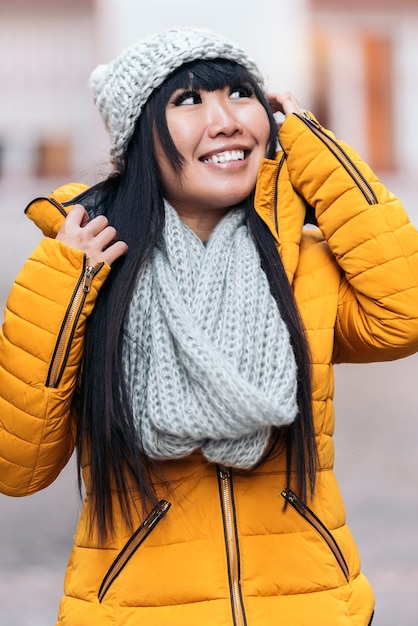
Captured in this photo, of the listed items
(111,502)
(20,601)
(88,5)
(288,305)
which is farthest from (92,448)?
(88,5)

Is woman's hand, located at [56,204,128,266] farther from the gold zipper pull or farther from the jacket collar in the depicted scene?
the jacket collar

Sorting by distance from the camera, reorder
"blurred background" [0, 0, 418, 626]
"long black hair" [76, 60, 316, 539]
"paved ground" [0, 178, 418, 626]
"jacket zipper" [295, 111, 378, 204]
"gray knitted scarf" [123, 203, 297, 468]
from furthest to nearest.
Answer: "blurred background" [0, 0, 418, 626] < "paved ground" [0, 178, 418, 626] < "jacket zipper" [295, 111, 378, 204] < "long black hair" [76, 60, 316, 539] < "gray knitted scarf" [123, 203, 297, 468]

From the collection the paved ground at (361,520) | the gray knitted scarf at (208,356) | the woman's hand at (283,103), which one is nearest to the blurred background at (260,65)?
the paved ground at (361,520)

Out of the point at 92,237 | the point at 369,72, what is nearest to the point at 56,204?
the point at 92,237

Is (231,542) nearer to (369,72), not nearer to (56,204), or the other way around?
(56,204)

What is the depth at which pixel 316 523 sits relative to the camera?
2.27 metres

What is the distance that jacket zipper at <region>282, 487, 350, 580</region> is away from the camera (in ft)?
7.44

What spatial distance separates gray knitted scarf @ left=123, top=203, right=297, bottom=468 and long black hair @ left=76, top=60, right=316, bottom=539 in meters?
0.03

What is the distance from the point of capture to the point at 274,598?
2.21m

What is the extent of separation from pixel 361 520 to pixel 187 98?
3459mm

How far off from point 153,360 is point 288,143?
0.61 metres

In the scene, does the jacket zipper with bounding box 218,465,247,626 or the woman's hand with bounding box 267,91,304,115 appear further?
the woman's hand with bounding box 267,91,304,115

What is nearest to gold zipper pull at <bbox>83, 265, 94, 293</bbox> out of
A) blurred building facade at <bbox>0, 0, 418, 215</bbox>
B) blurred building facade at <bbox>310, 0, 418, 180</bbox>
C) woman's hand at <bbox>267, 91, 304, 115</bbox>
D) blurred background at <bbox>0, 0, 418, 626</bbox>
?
woman's hand at <bbox>267, 91, 304, 115</bbox>

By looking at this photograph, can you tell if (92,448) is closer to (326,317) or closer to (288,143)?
(326,317)
